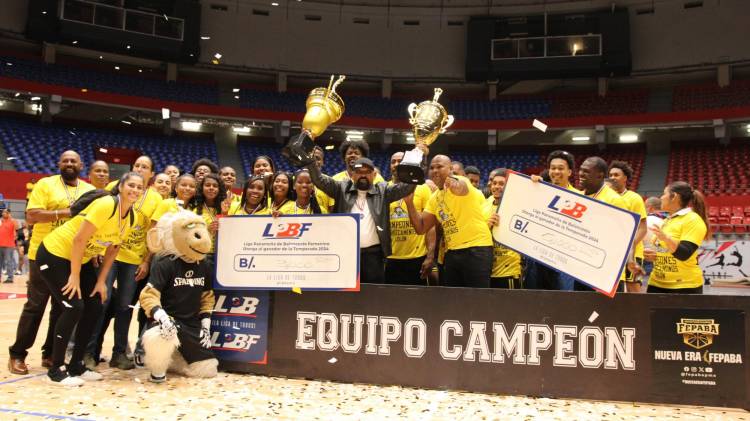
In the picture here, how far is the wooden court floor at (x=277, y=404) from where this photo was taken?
337 centimetres

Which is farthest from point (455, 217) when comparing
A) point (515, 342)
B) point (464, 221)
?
point (515, 342)

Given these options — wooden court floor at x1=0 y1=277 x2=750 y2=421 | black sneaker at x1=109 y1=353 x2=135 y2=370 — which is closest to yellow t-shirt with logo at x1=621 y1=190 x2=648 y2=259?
wooden court floor at x1=0 y1=277 x2=750 y2=421

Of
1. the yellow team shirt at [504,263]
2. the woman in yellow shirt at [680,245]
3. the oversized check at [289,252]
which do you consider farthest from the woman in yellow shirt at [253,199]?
the woman in yellow shirt at [680,245]

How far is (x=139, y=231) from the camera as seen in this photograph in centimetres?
474

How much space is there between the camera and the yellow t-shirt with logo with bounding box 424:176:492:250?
452 cm

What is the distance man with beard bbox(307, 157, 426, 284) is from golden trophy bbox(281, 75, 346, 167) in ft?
1.00

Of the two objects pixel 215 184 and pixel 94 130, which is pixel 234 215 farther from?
pixel 94 130

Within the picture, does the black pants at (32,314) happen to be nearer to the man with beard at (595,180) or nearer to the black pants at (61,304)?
the black pants at (61,304)

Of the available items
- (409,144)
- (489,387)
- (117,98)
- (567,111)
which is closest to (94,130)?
(117,98)

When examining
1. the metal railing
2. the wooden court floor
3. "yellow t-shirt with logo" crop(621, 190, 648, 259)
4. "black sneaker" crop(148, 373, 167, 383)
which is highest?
the metal railing

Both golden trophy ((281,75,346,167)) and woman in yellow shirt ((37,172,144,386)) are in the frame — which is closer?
woman in yellow shirt ((37,172,144,386))

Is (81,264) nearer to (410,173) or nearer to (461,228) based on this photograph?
(410,173)

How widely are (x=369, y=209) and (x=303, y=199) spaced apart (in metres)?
0.69

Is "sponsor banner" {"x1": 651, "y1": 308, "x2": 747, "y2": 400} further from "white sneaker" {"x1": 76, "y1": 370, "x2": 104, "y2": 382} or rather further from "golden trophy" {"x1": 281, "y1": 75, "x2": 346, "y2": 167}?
"white sneaker" {"x1": 76, "y1": 370, "x2": 104, "y2": 382}
